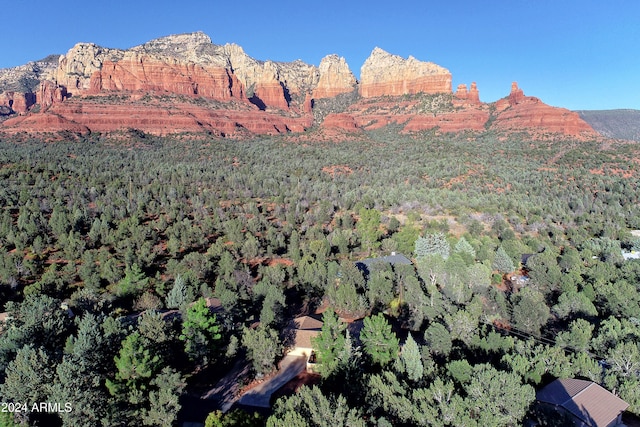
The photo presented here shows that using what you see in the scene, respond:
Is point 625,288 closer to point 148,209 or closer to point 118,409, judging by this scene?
point 118,409

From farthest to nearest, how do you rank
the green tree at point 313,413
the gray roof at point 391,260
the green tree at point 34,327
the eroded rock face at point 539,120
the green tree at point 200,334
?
the eroded rock face at point 539,120
the gray roof at point 391,260
the green tree at point 200,334
the green tree at point 34,327
the green tree at point 313,413

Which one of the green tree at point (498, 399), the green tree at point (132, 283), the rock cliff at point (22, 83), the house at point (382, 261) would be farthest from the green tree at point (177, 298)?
the rock cliff at point (22, 83)

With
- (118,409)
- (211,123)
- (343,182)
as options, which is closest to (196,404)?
(118,409)

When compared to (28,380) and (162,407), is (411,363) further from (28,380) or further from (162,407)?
(28,380)

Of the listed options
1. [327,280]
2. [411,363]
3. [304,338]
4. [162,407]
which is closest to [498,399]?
[411,363]

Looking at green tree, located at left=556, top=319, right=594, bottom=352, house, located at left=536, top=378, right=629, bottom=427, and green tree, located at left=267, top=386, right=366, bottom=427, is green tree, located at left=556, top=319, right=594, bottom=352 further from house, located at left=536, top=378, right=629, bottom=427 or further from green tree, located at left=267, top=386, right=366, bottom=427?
green tree, located at left=267, top=386, right=366, bottom=427

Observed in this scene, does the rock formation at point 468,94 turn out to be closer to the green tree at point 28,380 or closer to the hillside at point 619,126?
the hillside at point 619,126
